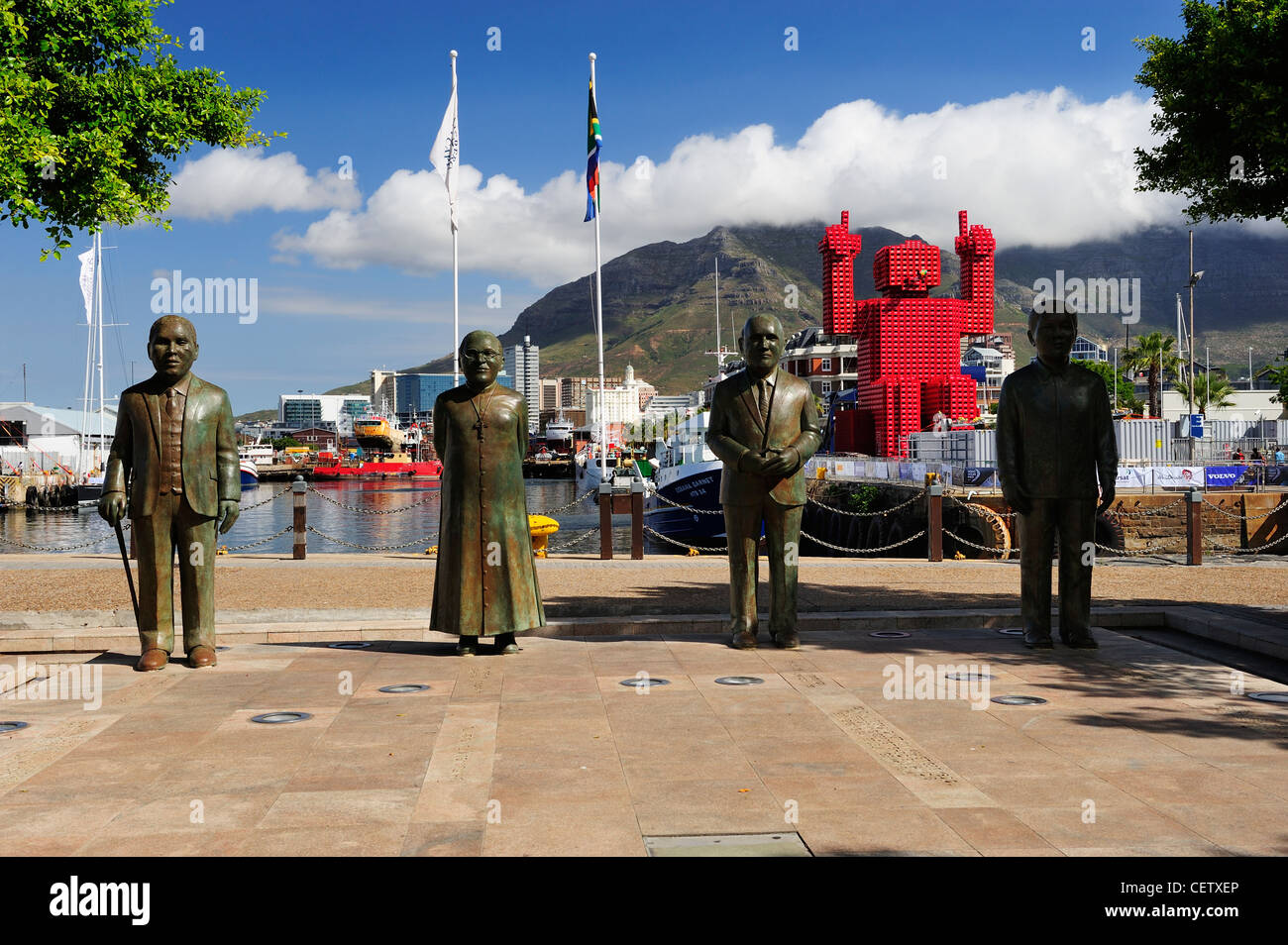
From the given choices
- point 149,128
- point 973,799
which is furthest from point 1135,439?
point 973,799

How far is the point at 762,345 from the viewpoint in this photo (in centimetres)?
816

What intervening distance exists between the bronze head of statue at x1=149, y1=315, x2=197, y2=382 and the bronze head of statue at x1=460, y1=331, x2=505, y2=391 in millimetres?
1914

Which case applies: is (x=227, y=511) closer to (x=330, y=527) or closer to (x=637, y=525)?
(x=637, y=525)

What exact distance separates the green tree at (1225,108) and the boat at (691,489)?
681 inches

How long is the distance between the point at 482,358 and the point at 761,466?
7.22 ft

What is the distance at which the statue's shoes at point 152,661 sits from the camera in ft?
25.1

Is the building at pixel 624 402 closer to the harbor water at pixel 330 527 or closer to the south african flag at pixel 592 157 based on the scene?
the harbor water at pixel 330 527

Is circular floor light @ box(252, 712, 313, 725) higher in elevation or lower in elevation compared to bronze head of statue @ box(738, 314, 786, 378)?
lower

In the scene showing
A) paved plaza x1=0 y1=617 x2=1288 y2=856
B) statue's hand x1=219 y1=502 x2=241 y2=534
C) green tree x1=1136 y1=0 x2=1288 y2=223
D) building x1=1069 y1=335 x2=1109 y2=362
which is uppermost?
building x1=1069 y1=335 x2=1109 y2=362

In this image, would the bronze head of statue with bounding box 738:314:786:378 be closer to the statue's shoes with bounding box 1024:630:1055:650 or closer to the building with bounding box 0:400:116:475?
the statue's shoes with bounding box 1024:630:1055:650

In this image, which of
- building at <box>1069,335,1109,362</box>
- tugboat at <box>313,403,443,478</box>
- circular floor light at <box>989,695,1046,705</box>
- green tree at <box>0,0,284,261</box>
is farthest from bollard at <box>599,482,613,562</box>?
building at <box>1069,335,1109,362</box>

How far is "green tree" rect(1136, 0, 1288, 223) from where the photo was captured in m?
9.33

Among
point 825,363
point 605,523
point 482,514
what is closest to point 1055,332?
point 482,514
